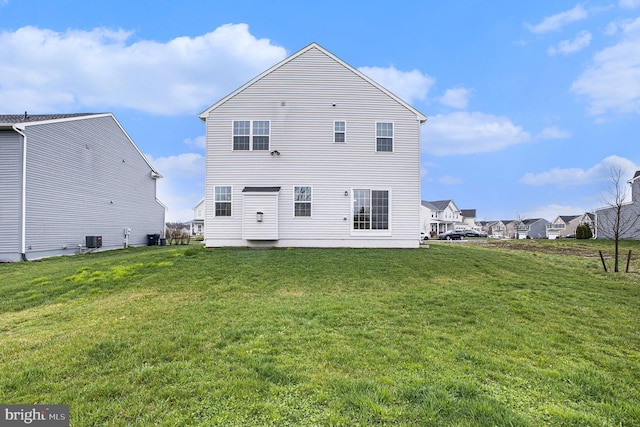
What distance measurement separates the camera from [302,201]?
14.6 metres

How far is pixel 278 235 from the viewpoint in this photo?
47.2 feet

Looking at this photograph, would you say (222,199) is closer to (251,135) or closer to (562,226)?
(251,135)

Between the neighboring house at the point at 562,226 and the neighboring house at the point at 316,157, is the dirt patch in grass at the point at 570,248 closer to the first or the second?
the neighboring house at the point at 316,157

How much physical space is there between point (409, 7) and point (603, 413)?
1547 cm

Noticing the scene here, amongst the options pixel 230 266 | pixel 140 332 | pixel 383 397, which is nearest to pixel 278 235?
pixel 230 266

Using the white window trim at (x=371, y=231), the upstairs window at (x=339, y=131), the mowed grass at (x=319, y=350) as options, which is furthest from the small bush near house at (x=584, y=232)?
the upstairs window at (x=339, y=131)

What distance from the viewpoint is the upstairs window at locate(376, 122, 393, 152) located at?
49.0 feet

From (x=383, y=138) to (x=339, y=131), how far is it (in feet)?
7.12

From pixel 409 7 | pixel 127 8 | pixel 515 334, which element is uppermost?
pixel 409 7

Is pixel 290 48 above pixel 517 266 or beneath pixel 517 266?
above

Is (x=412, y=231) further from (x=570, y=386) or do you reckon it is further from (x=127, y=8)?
(x=127, y=8)

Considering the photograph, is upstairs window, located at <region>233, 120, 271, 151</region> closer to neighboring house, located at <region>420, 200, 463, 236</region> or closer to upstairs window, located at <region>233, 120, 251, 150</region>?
upstairs window, located at <region>233, 120, 251, 150</region>

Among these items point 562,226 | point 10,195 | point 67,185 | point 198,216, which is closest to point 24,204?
point 10,195

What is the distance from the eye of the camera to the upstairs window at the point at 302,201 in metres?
14.6
